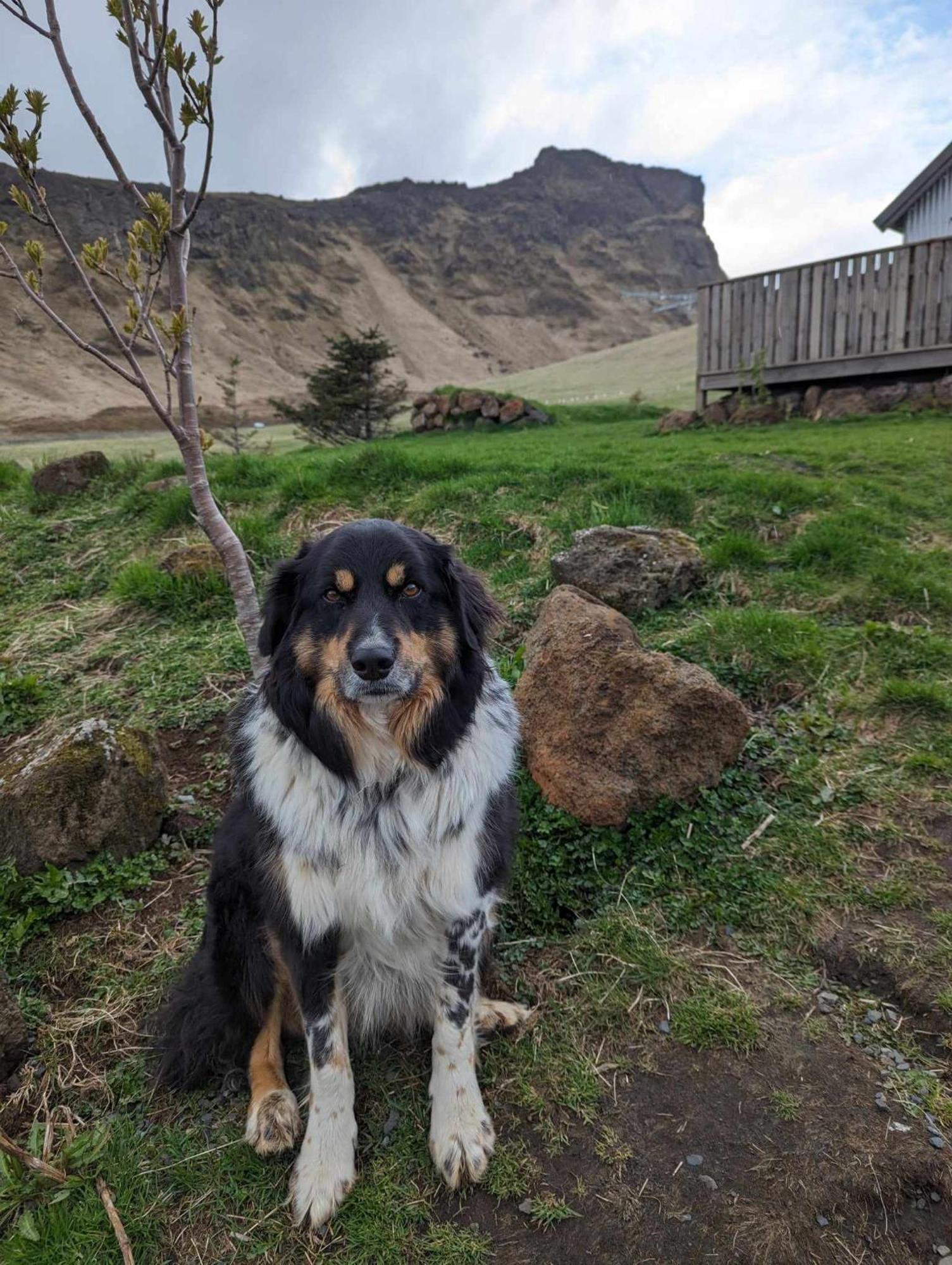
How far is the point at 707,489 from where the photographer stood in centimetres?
639

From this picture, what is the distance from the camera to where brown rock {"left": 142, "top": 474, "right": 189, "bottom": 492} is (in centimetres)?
742

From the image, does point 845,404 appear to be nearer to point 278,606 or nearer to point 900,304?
point 900,304

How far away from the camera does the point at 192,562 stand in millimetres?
5672

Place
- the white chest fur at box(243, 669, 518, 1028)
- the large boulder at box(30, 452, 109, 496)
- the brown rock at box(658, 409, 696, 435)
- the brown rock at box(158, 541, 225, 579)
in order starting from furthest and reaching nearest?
the brown rock at box(658, 409, 696, 435) < the large boulder at box(30, 452, 109, 496) < the brown rock at box(158, 541, 225, 579) < the white chest fur at box(243, 669, 518, 1028)

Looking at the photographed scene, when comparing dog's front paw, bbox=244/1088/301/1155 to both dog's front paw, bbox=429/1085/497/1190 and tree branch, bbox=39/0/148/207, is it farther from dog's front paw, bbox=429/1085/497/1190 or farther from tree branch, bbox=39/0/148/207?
tree branch, bbox=39/0/148/207

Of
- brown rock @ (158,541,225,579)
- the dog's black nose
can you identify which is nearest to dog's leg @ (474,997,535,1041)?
the dog's black nose

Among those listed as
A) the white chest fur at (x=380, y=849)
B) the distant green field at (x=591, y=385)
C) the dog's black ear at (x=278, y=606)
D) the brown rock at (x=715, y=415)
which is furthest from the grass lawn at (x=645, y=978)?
the distant green field at (x=591, y=385)

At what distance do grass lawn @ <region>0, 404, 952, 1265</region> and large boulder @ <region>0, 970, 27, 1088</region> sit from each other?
72mm

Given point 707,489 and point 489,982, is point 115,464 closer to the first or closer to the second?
point 707,489

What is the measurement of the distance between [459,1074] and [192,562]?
4.42 meters

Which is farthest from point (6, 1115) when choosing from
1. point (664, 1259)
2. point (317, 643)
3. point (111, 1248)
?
point (664, 1259)

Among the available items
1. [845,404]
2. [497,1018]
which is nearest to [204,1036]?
[497,1018]

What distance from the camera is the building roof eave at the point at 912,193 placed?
16.1 metres

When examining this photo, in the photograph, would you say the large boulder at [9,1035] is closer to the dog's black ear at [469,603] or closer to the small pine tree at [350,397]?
the dog's black ear at [469,603]
